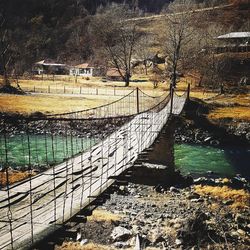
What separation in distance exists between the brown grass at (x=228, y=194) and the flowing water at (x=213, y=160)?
183cm

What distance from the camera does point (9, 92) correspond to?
82.7 ft

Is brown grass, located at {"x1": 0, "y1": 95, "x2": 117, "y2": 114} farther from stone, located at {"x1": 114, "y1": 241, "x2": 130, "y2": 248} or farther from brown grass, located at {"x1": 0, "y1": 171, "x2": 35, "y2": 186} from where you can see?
stone, located at {"x1": 114, "y1": 241, "x2": 130, "y2": 248}

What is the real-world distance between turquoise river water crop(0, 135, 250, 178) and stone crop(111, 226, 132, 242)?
4.83 metres

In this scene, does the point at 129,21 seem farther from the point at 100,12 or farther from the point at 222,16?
the point at 222,16

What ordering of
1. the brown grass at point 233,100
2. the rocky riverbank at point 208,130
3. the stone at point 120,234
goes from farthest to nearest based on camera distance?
the brown grass at point 233,100
the rocky riverbank at point 208,130
the stone at point 120,234

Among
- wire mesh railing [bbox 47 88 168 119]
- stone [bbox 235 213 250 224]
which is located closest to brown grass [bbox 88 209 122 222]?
stone [bbox 235 213 250 224]

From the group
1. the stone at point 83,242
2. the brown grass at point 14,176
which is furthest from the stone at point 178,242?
the brown grass at point 14,176

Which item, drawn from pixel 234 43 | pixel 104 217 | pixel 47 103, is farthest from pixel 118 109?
pixel 234 43

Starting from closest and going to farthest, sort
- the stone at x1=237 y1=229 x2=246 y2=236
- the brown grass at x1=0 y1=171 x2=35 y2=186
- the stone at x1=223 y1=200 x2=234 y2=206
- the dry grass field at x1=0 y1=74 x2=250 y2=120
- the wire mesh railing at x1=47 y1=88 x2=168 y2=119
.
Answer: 1. the stone at x1=237 y1=229 x2=246 y2=236
2. the stone at x1=223 y1=200 x2=234 y2=206
3. the brown grass at x1=0 y1=171 x2=35 y2=186
4. the wire mesh railing at x1=47 y1=88 x2=168 y2=119
5. the dry grass field at x1=0 y1=74 x2=250 y2=120

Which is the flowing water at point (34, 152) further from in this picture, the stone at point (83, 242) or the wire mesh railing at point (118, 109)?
the stone at point (83, 242)

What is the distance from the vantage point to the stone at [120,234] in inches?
297

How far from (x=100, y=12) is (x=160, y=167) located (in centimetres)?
6214

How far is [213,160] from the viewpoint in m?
15.1

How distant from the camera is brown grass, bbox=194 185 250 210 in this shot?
33.2 ft
